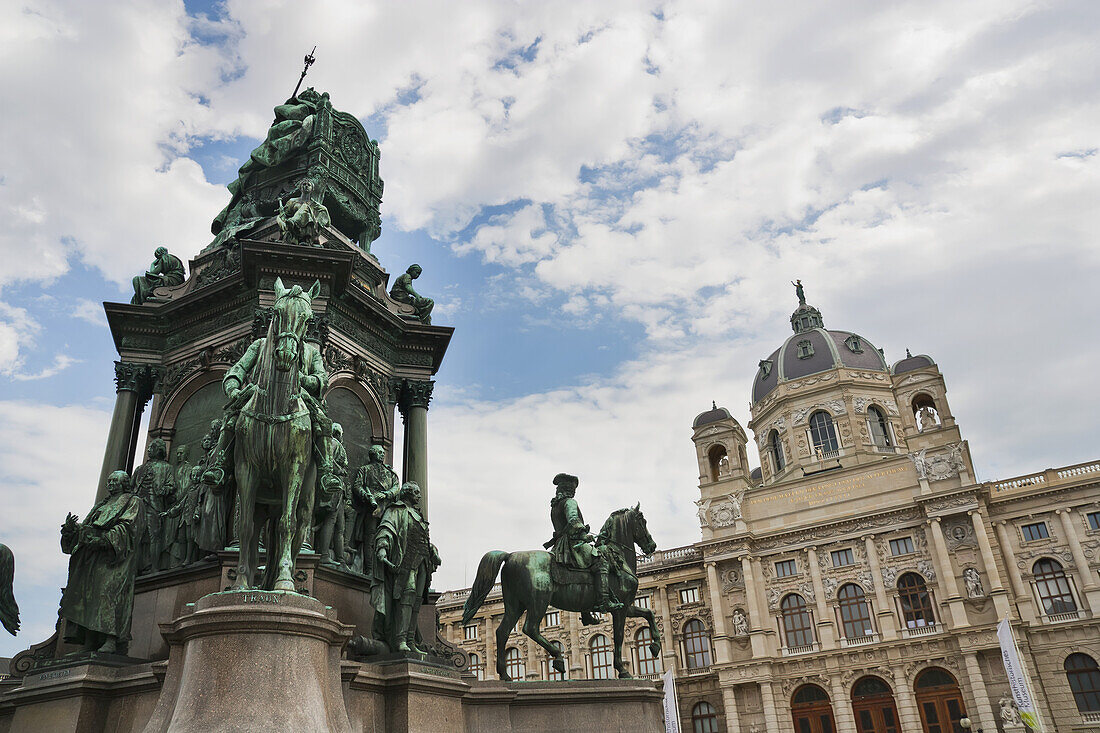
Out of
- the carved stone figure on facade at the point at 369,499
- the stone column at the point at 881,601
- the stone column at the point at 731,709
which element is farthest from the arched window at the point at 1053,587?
the carved stone figure on facade at the point at 369,499

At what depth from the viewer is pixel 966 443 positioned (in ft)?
171

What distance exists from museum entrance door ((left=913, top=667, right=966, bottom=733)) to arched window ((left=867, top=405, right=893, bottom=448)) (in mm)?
19647

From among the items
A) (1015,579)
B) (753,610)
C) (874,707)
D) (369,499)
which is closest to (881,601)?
(874,707)

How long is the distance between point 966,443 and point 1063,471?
579cm

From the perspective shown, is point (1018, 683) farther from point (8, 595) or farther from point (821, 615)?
point (8, 595)

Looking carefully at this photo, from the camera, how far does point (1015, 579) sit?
47188 mm

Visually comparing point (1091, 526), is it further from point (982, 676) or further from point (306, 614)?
point (306, 614)

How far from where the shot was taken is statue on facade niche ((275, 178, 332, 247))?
1305 cm

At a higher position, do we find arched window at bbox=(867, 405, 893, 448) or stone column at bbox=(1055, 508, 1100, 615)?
arched window at bbox=(867, 405, 893, 448)

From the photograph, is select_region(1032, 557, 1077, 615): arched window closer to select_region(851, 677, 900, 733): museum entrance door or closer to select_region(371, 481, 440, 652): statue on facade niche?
select_region(851, 677, 900, 733): museum entrance door

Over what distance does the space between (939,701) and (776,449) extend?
976 inches

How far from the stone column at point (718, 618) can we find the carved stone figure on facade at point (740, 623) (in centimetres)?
78

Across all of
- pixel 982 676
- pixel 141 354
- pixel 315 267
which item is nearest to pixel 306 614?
pixel 315 267

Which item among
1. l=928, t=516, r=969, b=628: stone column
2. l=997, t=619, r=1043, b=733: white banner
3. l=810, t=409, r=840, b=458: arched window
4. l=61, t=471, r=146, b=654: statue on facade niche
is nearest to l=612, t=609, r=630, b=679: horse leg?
l=61, t=471, r=146, b=654: statue on facade niche
